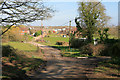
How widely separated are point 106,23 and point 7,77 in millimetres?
24772

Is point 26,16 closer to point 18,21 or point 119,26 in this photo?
point 18,21

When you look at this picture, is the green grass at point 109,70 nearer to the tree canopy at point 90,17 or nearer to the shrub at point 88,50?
the shrub at point 88,50

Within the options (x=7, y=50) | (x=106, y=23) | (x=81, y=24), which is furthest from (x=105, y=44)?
(x=7, y=50)

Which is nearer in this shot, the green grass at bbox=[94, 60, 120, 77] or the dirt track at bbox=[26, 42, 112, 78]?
the dirt track at bbox=[26, 42, 112, 78]

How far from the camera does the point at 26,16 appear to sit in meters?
6.21

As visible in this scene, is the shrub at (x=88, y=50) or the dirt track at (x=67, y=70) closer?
the dirt track at (x=67, y=70)

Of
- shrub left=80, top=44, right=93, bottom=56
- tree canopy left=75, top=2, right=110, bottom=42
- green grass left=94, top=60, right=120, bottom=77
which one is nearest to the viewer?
green grass left=94, top=60, right=120, bottom=77

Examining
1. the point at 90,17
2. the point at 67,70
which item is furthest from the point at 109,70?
the point at 90,17

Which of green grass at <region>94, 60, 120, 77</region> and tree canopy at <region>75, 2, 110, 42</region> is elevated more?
tree canopy at <region>75, 2, 110, 42</region>

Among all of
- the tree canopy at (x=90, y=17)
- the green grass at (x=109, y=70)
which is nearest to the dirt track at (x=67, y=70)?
the green grass at (x=109, y=70)

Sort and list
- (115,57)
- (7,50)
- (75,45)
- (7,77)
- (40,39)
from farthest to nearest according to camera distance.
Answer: (40,39), (75,45), (115,57), (7,50), (7,77)

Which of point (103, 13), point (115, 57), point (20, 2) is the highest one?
point (103, 13)

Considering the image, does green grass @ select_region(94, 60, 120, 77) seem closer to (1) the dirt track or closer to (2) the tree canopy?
(1) the dirt track

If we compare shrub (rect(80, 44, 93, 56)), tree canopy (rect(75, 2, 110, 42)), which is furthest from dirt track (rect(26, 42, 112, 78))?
tree canopy (rect(75, 2, 110, 42))
